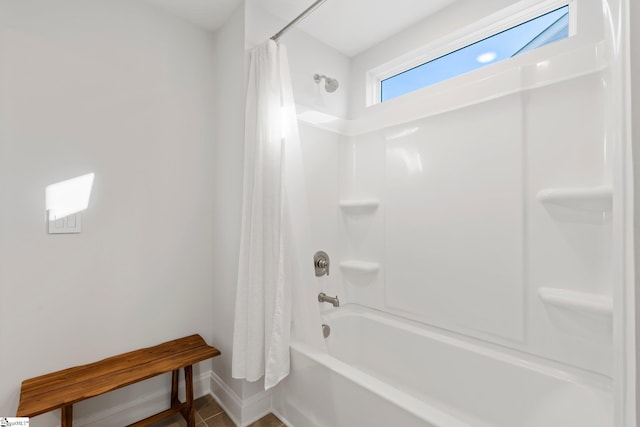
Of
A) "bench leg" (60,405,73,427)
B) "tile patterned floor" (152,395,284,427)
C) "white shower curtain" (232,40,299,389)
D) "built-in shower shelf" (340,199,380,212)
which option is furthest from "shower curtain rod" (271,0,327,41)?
"tile patterned floor" (152,395,284,427)

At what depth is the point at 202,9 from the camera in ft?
5.84

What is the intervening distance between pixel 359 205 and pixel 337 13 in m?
1.24

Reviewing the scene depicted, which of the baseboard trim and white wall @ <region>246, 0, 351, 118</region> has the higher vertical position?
white wall @ <region>246, 0, 351, 118</region>

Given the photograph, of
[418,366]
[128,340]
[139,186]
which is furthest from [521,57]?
[128,340]

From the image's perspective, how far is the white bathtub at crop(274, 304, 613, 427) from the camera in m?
1.17

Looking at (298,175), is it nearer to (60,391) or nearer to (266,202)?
(266,202)

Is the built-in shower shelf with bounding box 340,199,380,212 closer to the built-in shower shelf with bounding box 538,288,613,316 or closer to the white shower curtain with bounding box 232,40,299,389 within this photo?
the white shower curtain with bounding box 232,40,299,389

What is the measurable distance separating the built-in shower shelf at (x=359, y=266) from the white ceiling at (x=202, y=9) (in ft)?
5.95

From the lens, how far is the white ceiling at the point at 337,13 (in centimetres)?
175

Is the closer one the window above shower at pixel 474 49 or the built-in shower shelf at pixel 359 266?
the window above shower at pixel 474 49

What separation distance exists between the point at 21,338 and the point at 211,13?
200 cm

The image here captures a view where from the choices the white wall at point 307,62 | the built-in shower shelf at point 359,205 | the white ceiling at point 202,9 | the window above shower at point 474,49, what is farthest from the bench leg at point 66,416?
the window above shower at point 474,49

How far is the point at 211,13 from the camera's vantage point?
5.95ft

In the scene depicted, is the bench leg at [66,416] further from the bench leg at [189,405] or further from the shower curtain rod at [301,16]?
the shower curtain rod at [301,16]
